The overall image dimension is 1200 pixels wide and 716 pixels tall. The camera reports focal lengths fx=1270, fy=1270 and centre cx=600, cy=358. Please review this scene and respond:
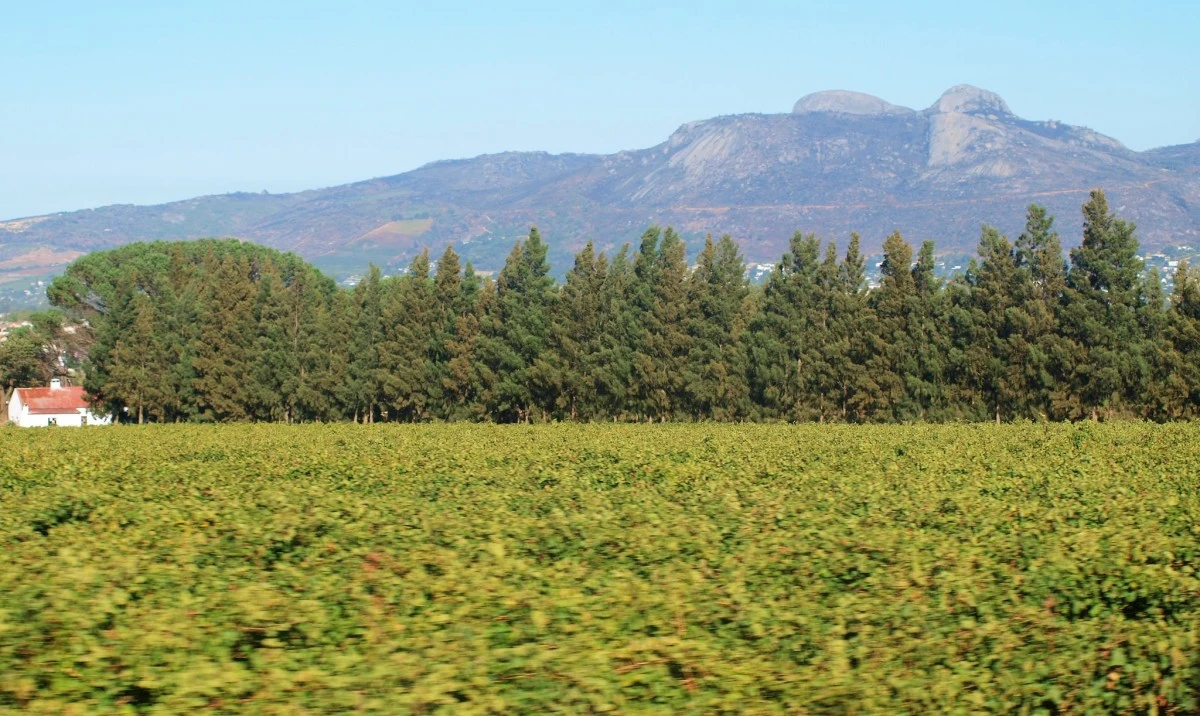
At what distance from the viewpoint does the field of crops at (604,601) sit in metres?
6.25

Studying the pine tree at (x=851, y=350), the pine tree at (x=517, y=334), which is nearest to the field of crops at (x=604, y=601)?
the pine tree at (x=851, y=350)

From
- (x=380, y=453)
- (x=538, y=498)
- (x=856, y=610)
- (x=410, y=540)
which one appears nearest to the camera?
(x=856, y=610)

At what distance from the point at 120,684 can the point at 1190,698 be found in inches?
226

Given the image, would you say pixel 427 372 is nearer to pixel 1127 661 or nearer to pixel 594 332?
pixel 594 332

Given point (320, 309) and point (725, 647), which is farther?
point (320, 309)

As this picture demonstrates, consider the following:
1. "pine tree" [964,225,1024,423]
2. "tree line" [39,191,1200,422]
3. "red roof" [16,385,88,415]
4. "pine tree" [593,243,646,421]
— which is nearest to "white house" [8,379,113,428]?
"red roof" [16,385,88,415]

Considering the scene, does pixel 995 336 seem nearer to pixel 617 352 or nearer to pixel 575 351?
pixel 617 352

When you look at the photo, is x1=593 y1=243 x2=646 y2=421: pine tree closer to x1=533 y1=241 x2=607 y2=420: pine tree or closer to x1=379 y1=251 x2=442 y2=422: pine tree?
x1=533 y1=241 x2=607 y2=420: pine tree

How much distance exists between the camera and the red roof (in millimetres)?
104312

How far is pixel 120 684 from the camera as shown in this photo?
6070mm

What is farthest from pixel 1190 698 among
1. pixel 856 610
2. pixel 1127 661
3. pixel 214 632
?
pixel 214 632

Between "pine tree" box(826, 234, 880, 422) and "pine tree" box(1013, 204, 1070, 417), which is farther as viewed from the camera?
"pine tree" box(826, 234, 880, 422)

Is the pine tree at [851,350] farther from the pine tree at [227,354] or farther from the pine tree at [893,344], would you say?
the pine tree at [227,354]

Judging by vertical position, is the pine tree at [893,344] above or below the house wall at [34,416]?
above
